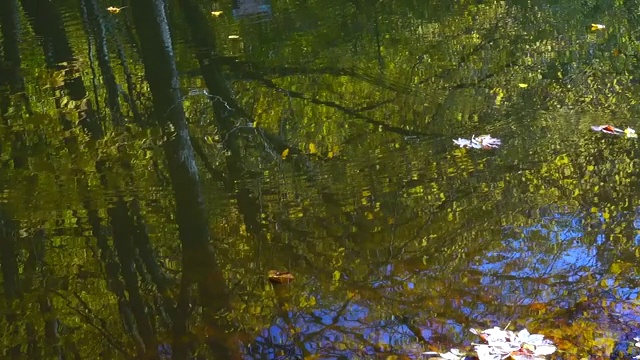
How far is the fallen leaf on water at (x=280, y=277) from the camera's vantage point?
3.49 m

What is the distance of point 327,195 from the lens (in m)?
4.42

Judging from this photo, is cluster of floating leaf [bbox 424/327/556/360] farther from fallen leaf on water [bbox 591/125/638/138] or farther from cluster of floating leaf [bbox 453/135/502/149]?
fallen leaf on water [bbox 591/125/638/138]

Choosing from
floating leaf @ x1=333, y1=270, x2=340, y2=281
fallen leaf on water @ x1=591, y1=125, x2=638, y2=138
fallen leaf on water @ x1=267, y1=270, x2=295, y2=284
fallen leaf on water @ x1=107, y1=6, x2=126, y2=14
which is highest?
fallen leaf on water @ x1=107, y1=6, x2=126, y2=14

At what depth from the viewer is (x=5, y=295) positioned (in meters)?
3.69

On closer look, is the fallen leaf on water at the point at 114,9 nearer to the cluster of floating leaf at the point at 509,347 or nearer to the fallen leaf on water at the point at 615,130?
the fallen leaf on water at the point at 615,130

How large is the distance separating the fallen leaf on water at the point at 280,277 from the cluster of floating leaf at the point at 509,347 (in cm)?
A: 91

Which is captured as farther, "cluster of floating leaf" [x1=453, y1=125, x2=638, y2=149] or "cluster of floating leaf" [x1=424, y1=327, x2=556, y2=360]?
"cluster of floating leaf" [x1=453, y1=125, x2=638, y2=149]

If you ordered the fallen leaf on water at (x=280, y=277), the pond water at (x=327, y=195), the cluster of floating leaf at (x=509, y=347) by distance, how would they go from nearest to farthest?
the cluster of floating leaf at (x=509, y=347) → the pond water at (x=327, y=195) → the fallen leaf on water at (x=280, y=277)

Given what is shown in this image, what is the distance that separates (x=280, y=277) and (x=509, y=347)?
3.97ft

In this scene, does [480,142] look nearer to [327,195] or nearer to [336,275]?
[327,195]

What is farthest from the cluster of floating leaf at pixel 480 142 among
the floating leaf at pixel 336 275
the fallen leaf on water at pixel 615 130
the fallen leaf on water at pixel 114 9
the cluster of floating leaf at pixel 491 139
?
the fallen leaf on water at pixel 114 9

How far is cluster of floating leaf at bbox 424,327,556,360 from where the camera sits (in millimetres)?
2777

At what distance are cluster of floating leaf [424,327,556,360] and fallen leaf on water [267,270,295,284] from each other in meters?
0.91

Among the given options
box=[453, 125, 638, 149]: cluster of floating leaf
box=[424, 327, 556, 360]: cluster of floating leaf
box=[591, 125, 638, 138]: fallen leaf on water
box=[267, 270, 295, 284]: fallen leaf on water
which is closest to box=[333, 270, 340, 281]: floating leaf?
box=[267, 270, 295, 284]: fallen leaf on water
